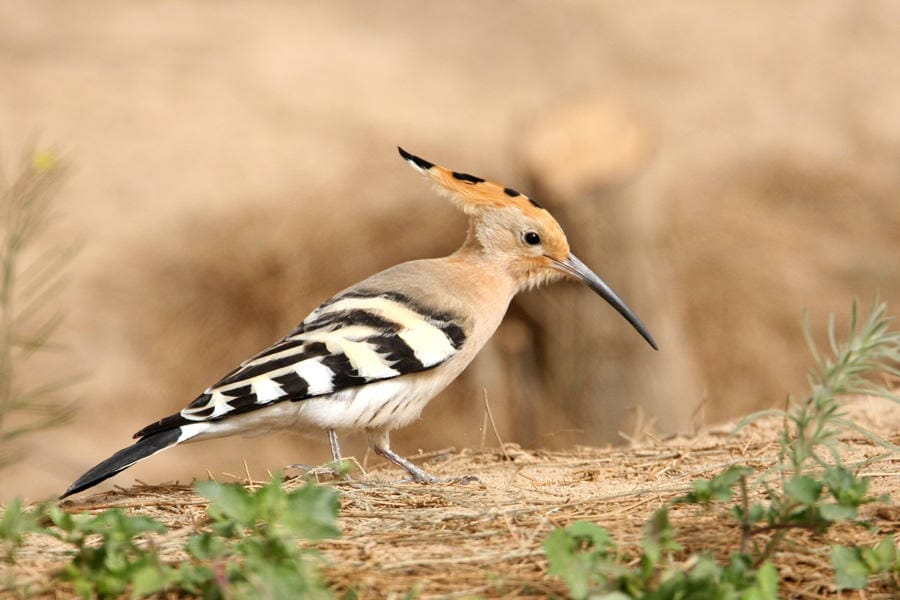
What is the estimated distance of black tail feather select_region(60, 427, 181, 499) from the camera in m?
3.26

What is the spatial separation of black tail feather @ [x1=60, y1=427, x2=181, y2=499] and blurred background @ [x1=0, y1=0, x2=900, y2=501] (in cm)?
195

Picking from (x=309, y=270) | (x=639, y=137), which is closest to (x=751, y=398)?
(x=639, y=137)

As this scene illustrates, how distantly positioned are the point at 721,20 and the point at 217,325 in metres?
8.42

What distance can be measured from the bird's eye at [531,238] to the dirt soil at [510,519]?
33.7 inches

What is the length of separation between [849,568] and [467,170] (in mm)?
7149

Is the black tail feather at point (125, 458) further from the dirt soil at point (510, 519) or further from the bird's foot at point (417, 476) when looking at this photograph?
the bird's foot at point (417, 476)

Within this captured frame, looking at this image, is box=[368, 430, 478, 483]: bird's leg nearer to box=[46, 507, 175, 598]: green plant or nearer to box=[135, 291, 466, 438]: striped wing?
box=[135, 291, 466, 438]: striped wing

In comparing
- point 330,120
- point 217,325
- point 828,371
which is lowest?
point 828,371

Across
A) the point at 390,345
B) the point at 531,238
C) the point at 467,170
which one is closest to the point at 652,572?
the point at 390,345

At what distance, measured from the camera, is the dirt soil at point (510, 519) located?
250 centimetres

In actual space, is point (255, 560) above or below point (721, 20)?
below

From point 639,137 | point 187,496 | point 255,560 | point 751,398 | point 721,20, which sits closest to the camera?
point 255,560

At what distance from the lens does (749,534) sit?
252 cm

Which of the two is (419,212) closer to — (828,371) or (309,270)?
(309,270)
